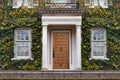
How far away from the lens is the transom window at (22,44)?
867 inches

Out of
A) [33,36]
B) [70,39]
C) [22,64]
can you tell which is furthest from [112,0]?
[22,64]

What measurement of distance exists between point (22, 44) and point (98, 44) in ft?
15.2

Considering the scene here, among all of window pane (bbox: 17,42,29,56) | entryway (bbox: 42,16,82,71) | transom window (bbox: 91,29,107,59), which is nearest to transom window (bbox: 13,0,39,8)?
entryway (bbox: 42,16,82,71)

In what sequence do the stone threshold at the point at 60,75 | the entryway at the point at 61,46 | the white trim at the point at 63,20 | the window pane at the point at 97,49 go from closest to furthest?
the stone threshold at the point at 60,75 < the white trim at the point at 63,20 < the entryway at the point at 61,46 < the window pane at the point at 97,49

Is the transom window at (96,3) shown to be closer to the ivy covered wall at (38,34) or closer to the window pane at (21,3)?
the ivy covered wall at (38,34)

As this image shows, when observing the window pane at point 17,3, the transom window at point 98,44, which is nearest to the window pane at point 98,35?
the transom window at point 98,44

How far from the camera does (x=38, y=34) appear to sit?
2180 cm

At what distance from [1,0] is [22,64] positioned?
4179 millimetres

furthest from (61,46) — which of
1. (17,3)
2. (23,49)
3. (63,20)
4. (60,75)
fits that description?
(60,75)

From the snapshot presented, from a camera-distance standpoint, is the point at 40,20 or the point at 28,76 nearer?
the point at 28,76

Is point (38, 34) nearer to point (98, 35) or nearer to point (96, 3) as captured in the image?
point (98, 35)

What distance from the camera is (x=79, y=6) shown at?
21.5 metres

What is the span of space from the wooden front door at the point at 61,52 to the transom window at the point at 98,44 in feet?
5.21

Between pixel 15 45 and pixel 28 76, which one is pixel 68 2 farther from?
pixel 28 76
